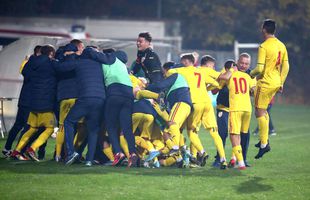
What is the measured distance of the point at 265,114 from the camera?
54.1 feet

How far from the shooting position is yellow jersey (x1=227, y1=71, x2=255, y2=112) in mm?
16641

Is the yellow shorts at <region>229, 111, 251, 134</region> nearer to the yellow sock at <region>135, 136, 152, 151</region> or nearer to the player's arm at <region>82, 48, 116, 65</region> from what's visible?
the yellow sock at <region>135, 136, 152, 151</region>

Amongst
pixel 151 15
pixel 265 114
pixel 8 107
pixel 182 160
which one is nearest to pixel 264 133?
pixel 265 114


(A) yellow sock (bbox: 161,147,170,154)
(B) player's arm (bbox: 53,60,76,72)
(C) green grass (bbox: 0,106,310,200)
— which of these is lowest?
(C) green grass (bbox: 0,106,310,200)

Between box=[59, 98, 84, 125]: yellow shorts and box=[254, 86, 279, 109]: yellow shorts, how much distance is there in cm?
363

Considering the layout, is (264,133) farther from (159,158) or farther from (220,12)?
(220,12)

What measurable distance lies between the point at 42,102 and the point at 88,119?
4.56 ft

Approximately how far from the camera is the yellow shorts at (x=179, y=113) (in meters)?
16.6

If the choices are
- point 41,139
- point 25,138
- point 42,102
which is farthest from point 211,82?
point 25,138

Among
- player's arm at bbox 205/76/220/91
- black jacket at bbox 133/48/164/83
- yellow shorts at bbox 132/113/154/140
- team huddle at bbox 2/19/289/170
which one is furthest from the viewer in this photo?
black jacket at bbox 133/48/164/83

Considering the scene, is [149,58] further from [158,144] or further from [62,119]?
[62,119]

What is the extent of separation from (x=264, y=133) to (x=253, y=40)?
106 feet

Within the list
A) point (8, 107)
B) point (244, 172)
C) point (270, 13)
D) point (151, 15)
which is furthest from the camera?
point (151, 15)

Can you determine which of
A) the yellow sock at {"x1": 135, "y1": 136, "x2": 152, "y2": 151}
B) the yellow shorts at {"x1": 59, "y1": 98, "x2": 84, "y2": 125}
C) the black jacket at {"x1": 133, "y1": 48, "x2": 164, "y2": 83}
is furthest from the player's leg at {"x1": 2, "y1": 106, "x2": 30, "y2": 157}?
the black jacket at {"x1": 133, "y1": 48, "x2": 164, "y2": 83}
